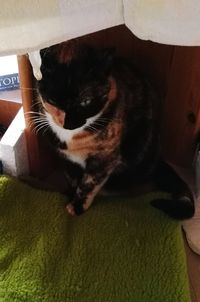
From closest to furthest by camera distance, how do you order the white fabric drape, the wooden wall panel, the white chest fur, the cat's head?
1. the white fabric drape
2. the cat's head
3. the white chest fur
4. the wooden wall panel

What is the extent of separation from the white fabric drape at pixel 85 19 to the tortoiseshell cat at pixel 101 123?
17 cm

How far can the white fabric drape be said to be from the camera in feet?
1.46

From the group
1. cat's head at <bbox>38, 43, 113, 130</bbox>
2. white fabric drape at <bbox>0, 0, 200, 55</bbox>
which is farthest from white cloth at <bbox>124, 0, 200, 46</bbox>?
cat's head at <bbox>38, 43, 113, 130</bbox>

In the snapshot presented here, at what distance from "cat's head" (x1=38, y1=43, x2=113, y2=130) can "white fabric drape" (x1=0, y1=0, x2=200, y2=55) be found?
16 cm

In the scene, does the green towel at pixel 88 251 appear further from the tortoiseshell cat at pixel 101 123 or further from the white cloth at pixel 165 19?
the white cloth at pixel 165 19

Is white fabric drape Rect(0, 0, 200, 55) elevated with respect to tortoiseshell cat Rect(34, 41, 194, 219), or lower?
elevated

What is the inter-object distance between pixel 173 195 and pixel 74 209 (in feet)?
0.87

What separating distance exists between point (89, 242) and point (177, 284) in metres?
0.23

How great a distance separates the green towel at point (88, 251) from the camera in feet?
2.61

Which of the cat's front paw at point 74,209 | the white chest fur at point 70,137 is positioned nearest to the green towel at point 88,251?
the cat's front paw at point 74,209

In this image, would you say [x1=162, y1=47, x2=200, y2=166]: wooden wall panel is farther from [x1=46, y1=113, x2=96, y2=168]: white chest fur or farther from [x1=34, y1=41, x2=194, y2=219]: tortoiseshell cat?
[x1=46, y1=113, x2=96, y2=168]: white chest fur

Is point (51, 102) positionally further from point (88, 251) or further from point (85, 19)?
point (88, 251)

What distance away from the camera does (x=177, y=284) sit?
2.64 feet

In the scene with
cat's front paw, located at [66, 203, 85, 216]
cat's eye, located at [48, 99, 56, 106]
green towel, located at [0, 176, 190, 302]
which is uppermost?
cat's eye, located at [48, 99, 56, 106]
